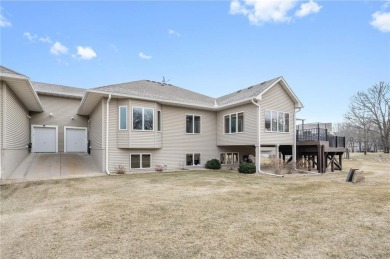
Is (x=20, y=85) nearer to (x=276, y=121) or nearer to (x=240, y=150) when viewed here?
(x=240, y=150)

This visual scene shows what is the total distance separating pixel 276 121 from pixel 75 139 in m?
16.1

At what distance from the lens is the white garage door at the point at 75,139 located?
18.2 meters

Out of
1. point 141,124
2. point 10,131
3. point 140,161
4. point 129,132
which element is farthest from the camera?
point 140,161

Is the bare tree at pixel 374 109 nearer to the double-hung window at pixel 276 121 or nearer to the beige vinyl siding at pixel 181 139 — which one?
the double-hung window at pixel 276 121

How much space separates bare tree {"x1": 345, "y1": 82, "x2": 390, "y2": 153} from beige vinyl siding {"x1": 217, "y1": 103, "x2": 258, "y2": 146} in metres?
31.6

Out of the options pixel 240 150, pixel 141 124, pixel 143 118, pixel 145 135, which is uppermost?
pixel 143 118

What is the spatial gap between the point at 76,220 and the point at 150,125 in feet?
30.4

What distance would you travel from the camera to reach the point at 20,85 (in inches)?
422

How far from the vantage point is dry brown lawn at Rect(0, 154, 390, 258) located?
349cm


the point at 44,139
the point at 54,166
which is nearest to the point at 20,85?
the point at 54,166

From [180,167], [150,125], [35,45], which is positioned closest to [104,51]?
[35,45]

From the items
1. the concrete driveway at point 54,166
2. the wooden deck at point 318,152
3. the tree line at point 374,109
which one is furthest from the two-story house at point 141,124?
the tree line at point 374,109

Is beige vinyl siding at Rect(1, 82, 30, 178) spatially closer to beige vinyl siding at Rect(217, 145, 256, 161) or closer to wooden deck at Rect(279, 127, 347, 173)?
beige vinyl siding at Rect(217, 145, 256, 161)

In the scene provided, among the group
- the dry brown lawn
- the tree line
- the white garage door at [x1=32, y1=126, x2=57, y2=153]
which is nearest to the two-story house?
the white garage door at [x1=32, y1=126, x2=57, y2=153]
